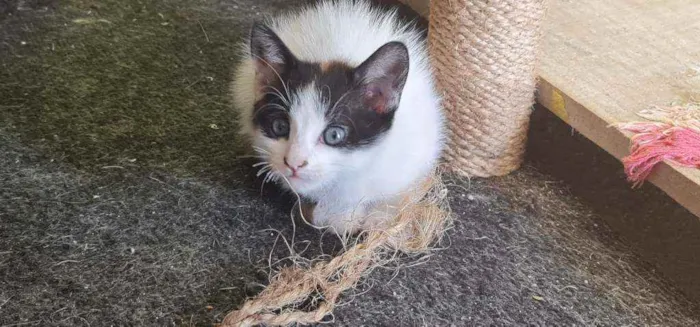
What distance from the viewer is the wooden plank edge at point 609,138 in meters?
1.50

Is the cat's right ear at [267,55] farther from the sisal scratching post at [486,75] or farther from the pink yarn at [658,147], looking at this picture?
the pink yarn at [658,147]

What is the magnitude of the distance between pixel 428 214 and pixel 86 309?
785 millimetres

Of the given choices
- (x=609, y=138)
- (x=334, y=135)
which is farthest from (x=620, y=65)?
(x=334, y=135)

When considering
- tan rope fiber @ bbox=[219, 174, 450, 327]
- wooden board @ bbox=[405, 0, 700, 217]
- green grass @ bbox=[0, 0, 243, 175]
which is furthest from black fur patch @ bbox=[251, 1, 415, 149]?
wooden board @ bbox=[405, 0, 700, 217]

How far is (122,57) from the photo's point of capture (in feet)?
7.18

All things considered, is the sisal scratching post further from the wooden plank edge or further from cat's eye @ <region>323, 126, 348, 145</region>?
cat's eye @ <region>323, 126, 348, 145</region>

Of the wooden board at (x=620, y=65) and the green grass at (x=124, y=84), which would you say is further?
the green grass at (x=124, y=84)

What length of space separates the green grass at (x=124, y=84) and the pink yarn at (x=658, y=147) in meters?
1.03

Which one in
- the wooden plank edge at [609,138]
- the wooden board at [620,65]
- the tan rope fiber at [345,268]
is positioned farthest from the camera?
the wooden board at [620,65]

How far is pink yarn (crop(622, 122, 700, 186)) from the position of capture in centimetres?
151

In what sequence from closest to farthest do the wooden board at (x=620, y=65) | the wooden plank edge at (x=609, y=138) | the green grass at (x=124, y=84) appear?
1. the wooden plank edge at (x=609, y=138)
2. the wooden board at (x=620, y=65)
3. the green grass at (x=124, y=84)

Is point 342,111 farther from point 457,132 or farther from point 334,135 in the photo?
point 457,132

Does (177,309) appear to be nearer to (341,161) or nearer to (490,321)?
(341,161)

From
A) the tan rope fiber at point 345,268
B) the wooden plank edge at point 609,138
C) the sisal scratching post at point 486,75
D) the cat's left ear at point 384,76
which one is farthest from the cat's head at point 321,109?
the wooden plank edge at point 609,138
